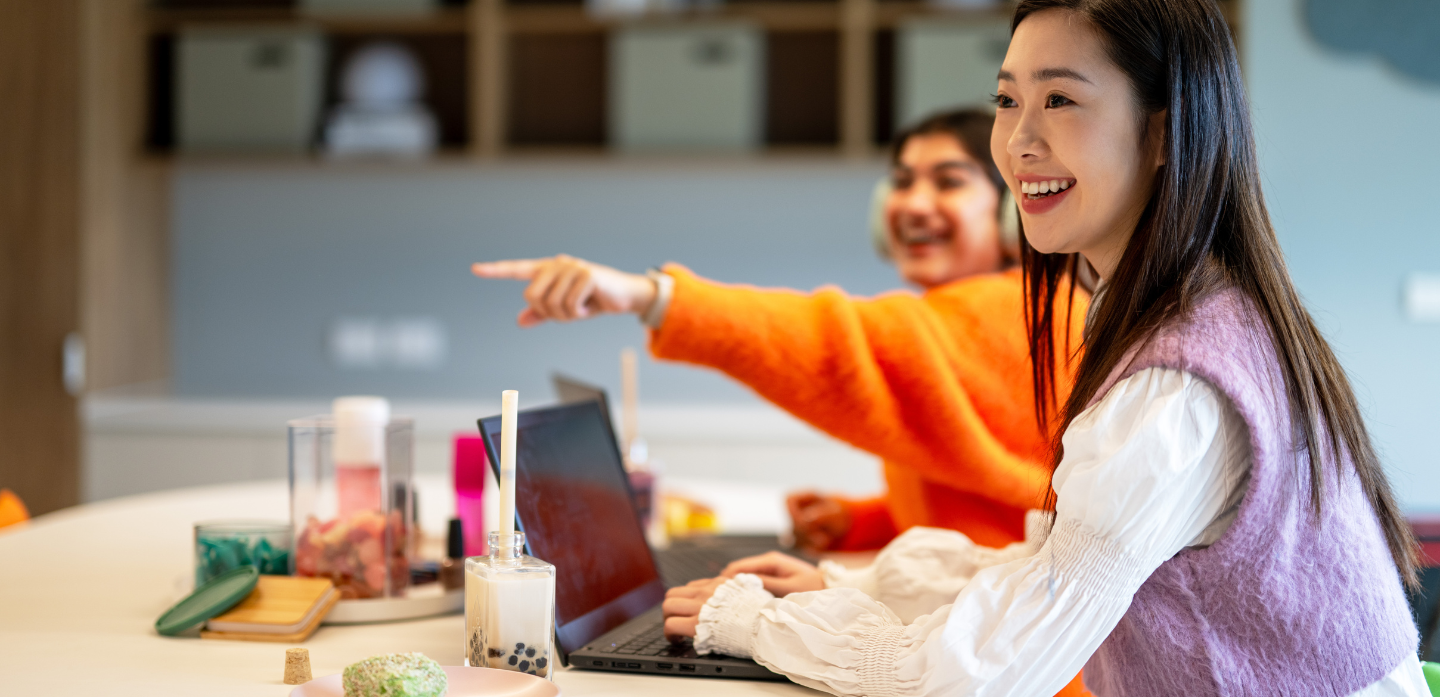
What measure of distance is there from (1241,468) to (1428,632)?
2.09 feet

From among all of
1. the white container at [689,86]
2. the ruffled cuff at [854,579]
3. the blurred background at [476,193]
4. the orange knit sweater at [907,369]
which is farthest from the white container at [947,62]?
the ruffled cuff at [854,579]

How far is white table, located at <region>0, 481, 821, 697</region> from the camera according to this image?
0.92m

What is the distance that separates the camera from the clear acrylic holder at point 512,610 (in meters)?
0.87

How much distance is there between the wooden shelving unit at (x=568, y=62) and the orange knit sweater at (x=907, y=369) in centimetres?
167

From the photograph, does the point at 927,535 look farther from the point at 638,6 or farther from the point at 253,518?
the point at 638,6

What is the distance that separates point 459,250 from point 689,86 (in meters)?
0.88

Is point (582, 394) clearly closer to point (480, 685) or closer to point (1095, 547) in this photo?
point (480, 685)

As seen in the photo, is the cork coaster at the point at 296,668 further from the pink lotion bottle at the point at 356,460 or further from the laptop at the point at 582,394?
the laptop at the point at 582,394

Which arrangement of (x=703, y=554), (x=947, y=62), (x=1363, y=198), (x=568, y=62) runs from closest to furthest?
(x=703, y=554) < (x=1363, y=198) < (x=947, y=62) < (x=568, y=62)

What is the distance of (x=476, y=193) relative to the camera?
11.2 feet

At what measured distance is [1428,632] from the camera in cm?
124

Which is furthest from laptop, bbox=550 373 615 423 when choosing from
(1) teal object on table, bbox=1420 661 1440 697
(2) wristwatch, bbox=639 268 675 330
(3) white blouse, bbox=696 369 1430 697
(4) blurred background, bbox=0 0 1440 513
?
(4) blurred background, bbox=0 0 1440 513

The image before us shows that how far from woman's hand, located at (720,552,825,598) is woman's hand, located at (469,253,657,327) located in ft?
1.08

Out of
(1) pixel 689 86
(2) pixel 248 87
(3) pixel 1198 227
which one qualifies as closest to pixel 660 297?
(3) pixel 1198 227
